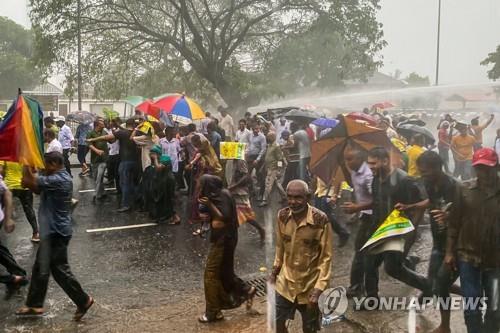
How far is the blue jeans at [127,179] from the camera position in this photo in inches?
354

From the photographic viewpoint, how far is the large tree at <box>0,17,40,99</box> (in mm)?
36344

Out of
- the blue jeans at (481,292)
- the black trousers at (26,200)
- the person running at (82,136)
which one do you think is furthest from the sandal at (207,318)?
the person running at (82,136)

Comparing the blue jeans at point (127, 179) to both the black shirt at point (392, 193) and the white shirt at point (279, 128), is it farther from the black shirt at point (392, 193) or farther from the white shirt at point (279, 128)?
Result: the black shirt at point (392, 193)

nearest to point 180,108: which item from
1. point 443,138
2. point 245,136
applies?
point 245,136

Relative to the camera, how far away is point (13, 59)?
36.6 metres

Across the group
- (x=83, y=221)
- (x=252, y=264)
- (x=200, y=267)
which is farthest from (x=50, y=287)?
→ (x=83, y=221)

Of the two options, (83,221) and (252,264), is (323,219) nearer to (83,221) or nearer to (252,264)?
Result: (252,264)

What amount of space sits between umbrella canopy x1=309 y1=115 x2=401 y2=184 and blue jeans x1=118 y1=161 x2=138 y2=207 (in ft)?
13.6

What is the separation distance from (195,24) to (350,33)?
19.9 feet

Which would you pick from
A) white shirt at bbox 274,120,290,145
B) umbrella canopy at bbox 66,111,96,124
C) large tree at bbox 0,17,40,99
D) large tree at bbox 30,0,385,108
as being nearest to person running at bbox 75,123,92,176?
umbrella canopy at bbox 66,111,96,124

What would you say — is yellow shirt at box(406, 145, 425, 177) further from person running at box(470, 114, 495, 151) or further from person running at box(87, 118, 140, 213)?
person running at box(87, 118, 140, 213)

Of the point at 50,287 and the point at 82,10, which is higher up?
the point at 82,10

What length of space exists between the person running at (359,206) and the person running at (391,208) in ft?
0.43

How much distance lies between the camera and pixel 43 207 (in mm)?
4633
